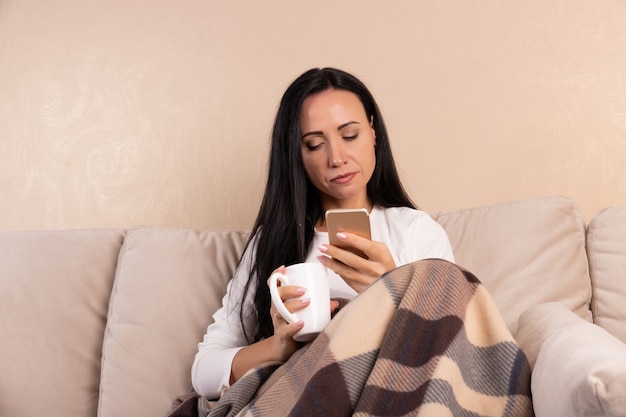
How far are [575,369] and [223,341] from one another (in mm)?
930

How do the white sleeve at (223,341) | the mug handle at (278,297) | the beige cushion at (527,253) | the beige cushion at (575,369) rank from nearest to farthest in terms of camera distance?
the beige cushion at (575,369), the mug handle at (278,297), the white sleeve at (223,341), the beige cushion at (527,253)

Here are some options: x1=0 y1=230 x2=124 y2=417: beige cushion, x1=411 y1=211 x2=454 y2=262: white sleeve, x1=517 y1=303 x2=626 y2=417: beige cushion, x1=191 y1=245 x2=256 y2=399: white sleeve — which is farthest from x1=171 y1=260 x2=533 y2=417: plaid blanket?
x1=0 y1=230 x2=124 y2=417: beige cushion

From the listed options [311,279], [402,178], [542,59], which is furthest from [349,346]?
[542,59]

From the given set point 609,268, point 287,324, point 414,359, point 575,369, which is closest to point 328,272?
point 287,324

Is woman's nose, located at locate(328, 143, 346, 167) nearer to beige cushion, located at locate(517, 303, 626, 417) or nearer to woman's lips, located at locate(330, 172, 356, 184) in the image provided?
woman's lips, located at locate(330, 172, 356, 184)

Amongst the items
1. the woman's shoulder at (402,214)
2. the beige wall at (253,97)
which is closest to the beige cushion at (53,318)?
the beige wall at (253,97)

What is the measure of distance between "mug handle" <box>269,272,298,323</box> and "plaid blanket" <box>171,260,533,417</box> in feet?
0.47

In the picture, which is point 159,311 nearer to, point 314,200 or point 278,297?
point 314,200

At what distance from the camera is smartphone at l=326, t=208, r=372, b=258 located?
1.32m

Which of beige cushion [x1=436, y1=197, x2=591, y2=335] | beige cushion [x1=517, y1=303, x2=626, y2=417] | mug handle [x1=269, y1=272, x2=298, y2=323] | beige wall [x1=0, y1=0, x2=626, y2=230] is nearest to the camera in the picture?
beige cushion [x1=517, y1=303, x2=626, y2=417]

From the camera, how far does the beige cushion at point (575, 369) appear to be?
75cm

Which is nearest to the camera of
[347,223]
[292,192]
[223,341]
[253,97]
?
[347,223]

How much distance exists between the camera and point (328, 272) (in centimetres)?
166

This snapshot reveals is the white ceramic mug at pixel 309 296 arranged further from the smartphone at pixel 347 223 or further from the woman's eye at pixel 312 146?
the woman's eye at pixel 312 146
